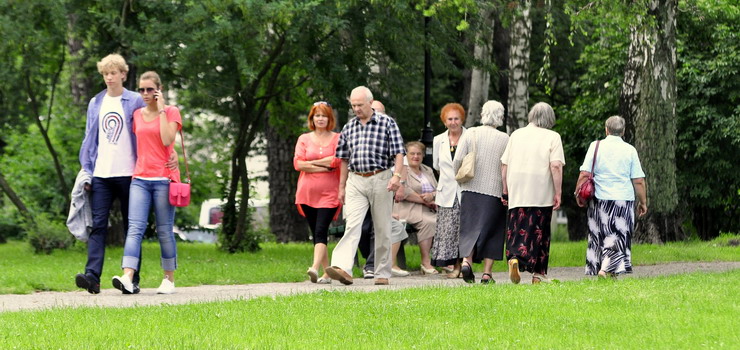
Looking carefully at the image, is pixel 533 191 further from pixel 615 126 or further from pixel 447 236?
pixel 447 236

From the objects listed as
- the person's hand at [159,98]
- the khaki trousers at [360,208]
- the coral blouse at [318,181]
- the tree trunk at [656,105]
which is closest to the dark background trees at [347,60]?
the tree trunk at [656,105]

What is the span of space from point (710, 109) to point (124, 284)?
1763 centimetres

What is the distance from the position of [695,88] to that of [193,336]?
2034 centimetres

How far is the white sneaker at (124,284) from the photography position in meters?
10.9

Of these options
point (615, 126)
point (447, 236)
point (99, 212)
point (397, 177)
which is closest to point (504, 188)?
point (397, 177)

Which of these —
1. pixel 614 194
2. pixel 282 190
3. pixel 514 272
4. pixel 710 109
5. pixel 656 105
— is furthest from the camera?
pixel 282 190

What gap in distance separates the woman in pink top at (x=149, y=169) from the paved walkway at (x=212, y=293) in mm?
407

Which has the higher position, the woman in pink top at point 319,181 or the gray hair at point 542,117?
the gray hair at point 542,117

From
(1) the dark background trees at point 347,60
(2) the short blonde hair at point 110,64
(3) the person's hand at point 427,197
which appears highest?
(1) the dark background trees at point 347,60

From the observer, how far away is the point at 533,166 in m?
11.7

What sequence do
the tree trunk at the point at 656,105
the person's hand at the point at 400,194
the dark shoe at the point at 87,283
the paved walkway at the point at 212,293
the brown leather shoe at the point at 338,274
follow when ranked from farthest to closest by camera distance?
the tree trunk at the point at 656,105 < the person's hand at the point at 400,194 < the brown leather shoe at the point at 338,274 < the dark shoe at the point at 87,283 < the paved walkway at the point at 212,293

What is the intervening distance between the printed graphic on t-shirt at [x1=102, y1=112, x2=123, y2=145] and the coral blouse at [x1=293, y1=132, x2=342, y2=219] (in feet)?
7.44

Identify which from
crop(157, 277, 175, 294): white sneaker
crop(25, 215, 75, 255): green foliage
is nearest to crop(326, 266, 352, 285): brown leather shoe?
crop(157, 277, 175, 294): white sneaker

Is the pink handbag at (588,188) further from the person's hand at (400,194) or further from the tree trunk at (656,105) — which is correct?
the tree trunk at (656,105)
